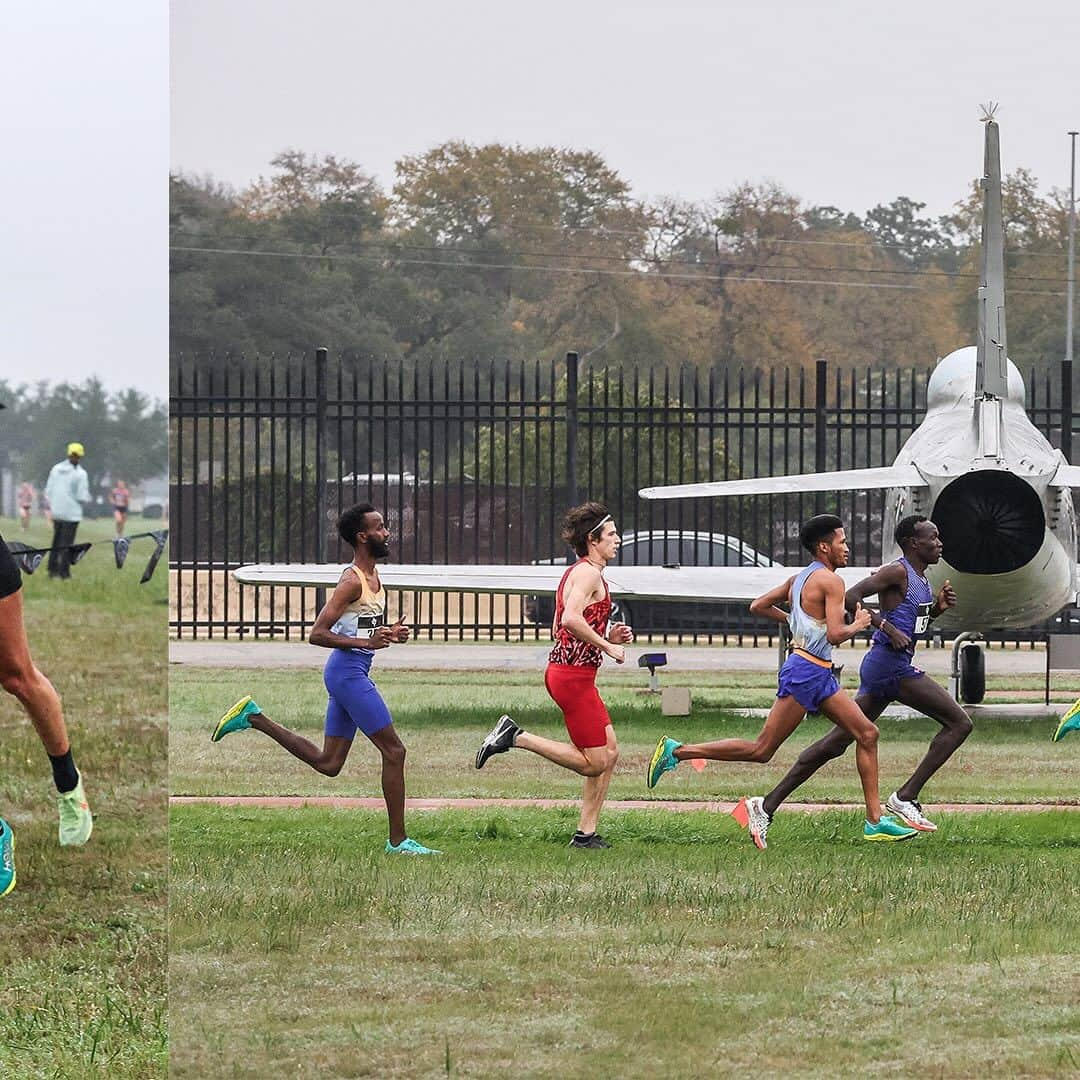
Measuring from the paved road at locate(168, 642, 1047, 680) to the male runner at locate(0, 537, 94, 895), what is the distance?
13240 millimetres

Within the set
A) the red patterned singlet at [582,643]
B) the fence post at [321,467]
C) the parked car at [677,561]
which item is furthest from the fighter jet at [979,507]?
the parked car at [677,561]

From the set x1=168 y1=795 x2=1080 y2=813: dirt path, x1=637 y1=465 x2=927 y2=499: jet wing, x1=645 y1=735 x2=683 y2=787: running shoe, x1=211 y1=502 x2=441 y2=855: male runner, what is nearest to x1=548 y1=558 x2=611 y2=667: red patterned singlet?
x1=211 y1=502 x2=441 y2=855: male runner

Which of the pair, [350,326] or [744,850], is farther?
[350,326]

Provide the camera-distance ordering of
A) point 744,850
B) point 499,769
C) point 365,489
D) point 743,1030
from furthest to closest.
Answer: point 365,489
point 499,769
point 744,850
point 743,1030

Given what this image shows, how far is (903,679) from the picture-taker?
32.4 ft

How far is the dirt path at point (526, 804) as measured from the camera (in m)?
10.9

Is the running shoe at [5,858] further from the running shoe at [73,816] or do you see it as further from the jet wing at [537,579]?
the jet wing at [537,579]

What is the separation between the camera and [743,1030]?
597 centimetres

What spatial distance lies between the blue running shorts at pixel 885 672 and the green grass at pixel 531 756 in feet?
5.74

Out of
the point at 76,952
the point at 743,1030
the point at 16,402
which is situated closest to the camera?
the point at 743,1030

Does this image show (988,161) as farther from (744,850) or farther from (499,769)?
(744,850)

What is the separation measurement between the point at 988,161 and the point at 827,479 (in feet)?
8.78

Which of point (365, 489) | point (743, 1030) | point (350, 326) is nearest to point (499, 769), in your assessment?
point (743, 1030)

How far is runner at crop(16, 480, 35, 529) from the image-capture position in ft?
92.5
